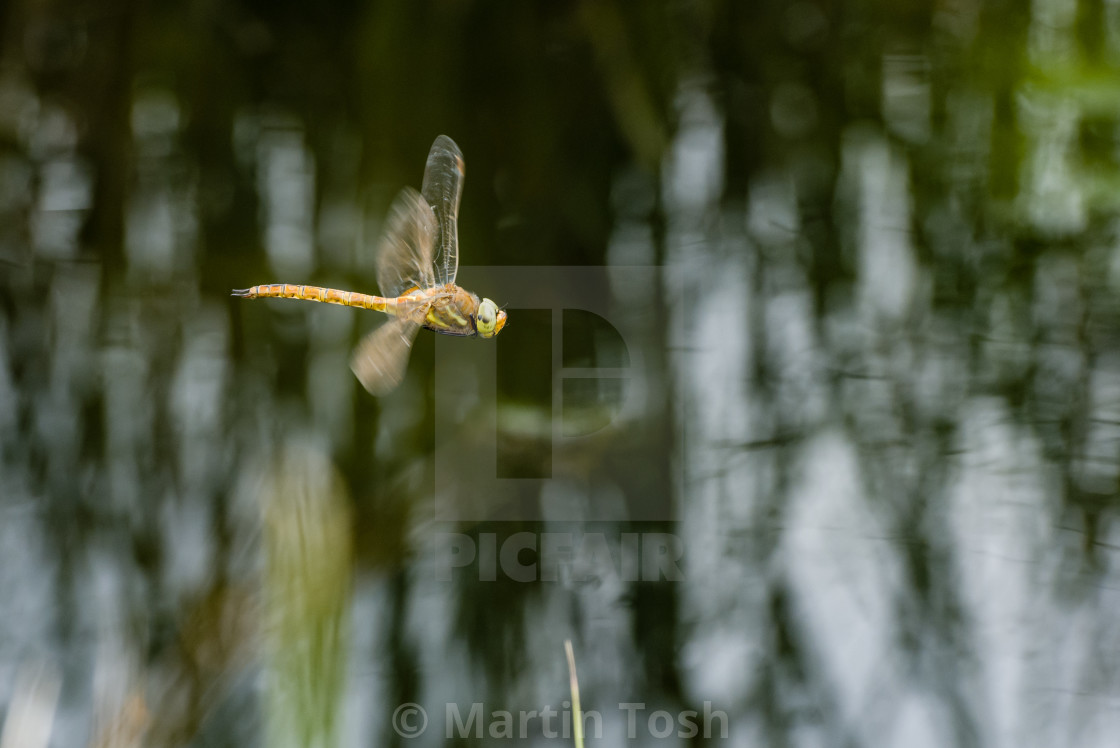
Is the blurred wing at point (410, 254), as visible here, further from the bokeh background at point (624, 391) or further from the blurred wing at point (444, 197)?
the bokeh background at point (624, 391)

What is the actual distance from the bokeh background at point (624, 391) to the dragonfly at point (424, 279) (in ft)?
0.47

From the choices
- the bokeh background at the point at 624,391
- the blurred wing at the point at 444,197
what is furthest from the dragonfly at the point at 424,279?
the bokeh background at the point at 624,391

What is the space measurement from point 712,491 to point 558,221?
10.0 inches

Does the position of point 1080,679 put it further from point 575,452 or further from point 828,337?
point 575,452

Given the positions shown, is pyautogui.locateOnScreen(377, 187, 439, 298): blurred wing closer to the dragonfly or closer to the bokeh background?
the dragonfly

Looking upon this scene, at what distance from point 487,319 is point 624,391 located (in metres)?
0.20

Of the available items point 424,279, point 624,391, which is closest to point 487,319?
point 424,279

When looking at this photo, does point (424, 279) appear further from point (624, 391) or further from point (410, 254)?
point (624, 391)

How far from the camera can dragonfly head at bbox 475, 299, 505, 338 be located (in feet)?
1.31

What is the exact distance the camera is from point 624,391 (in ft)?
A: 1.87

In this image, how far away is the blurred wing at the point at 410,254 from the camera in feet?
1.36

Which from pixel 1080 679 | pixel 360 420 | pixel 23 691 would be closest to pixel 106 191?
pixel 360 420

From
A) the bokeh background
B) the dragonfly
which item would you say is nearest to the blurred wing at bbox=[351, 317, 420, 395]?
the dragonfly

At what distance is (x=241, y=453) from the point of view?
590mm
